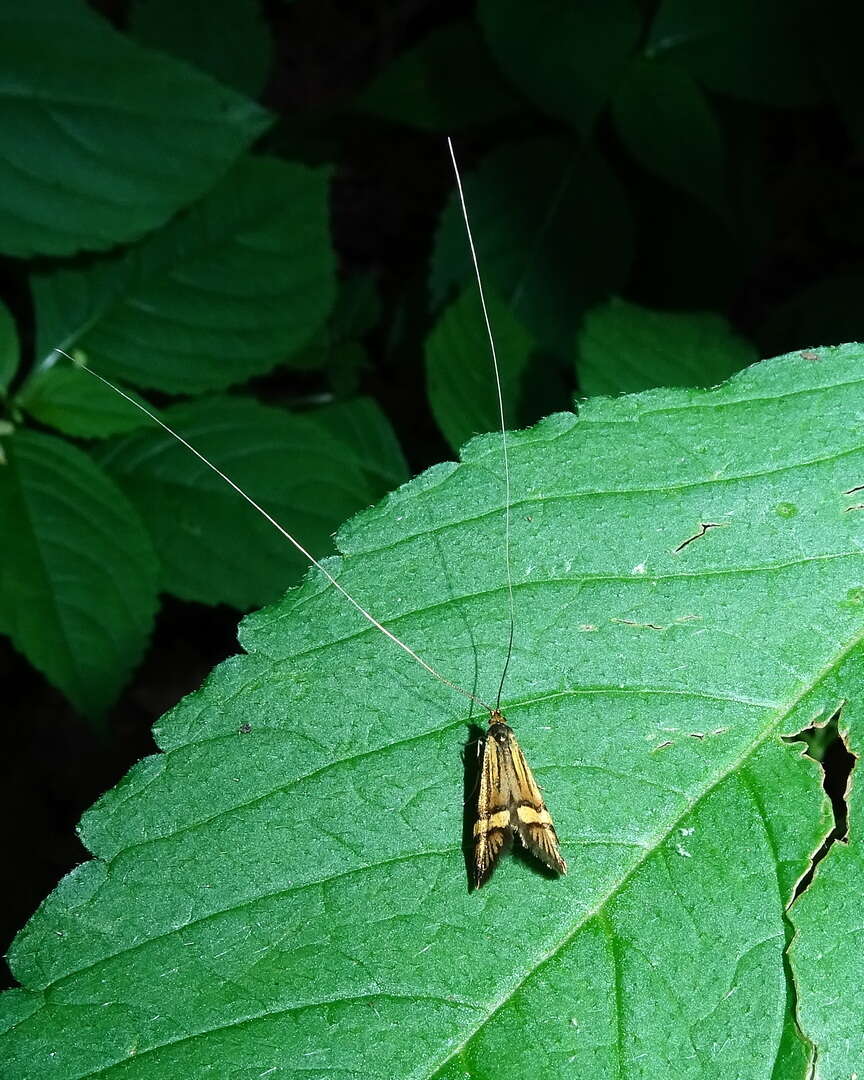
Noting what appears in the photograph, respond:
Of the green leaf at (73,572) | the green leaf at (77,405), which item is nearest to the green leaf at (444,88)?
the green leaf at (77,405)

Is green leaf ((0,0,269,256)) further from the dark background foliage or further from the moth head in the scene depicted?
the moth head

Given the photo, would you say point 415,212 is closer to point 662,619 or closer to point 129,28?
point 129,28

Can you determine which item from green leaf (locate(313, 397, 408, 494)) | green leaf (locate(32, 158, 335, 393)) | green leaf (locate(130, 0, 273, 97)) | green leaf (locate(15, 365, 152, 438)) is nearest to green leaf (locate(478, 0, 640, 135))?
green leaf (locate(130, 0, 273, 97))

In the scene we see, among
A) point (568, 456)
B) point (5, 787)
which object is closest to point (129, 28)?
point (5, 787)

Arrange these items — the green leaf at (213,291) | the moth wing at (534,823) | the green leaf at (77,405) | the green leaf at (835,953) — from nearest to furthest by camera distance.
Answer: the green leaf at (835,953), the moth wing at (534,823), the green leaf at (77,405), the green leaf at (213,291)

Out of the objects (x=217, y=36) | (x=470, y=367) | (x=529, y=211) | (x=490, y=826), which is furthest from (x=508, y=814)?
(x=217, y=36)

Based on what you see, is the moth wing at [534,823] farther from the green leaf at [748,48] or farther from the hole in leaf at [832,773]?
the green leaf at [748,48]

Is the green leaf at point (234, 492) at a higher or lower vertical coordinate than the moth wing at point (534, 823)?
higher
